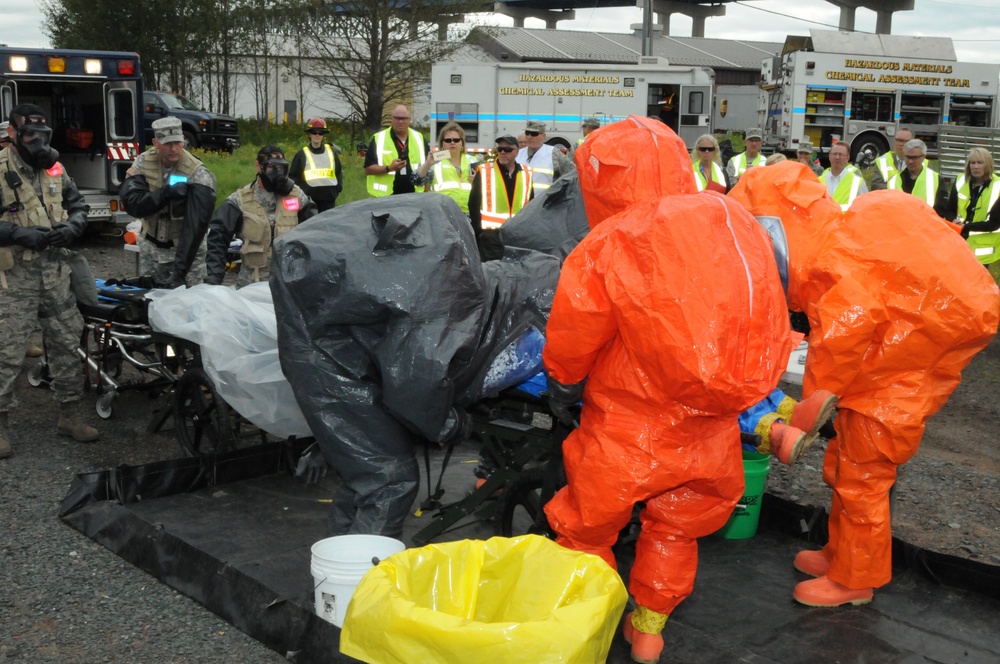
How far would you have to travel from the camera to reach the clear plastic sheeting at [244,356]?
4.69m

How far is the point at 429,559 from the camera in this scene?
2975 mm

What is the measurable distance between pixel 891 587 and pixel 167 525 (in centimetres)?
293

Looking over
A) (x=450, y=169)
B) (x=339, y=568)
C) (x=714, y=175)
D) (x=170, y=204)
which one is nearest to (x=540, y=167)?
(x=450, y=169)

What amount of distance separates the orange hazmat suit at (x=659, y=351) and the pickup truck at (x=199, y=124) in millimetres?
20487

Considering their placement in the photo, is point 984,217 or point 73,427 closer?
point 73,427

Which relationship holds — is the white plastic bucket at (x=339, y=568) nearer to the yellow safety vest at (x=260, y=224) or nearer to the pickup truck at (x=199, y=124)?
the yellow safety vest at (x=260, y=224)

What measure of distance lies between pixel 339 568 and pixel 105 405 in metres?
3.32

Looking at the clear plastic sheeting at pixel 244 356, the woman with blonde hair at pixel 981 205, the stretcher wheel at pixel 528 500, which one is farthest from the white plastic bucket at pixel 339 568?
the woman with blonde hair at pixel 981 205

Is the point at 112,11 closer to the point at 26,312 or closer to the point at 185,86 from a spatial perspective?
the point at 185,86

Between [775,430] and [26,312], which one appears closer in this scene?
[775,430]

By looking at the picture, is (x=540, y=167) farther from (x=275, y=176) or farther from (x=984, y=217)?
(x=984, y=217)

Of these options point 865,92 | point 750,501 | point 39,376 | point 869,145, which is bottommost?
point 39,376

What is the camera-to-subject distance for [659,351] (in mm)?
2918

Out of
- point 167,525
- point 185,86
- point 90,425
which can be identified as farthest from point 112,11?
point 167,525
